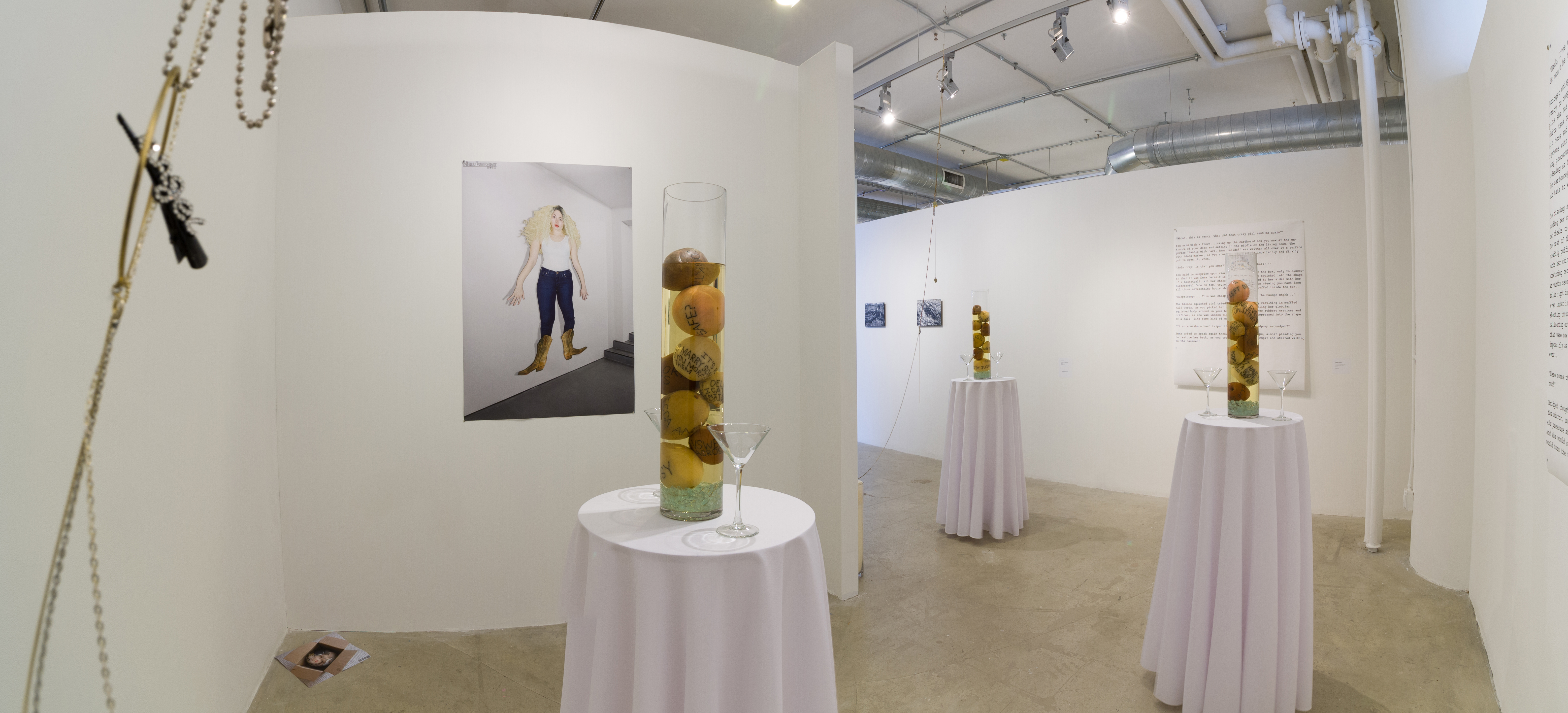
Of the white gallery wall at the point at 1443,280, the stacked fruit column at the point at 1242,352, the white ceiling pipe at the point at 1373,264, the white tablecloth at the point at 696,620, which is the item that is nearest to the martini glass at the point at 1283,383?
the stacked fruit column at the point at 1242,352

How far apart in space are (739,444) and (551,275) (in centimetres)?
193

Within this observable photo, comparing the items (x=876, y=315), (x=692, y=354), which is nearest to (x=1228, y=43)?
(x=876, y=315)

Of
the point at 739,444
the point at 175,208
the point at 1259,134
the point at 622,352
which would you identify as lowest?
the point at 739,444

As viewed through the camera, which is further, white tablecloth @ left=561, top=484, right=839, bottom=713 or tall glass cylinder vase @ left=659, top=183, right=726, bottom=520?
tall glass cylinder vase @ left=659, top=183, right=726, bottom=520

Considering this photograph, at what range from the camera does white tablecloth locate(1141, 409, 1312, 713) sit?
2.26m

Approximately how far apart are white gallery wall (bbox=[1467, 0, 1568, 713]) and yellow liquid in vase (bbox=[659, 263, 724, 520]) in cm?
224

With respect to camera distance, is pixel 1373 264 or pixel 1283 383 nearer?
pixel 1283 383

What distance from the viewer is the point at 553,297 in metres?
3.10

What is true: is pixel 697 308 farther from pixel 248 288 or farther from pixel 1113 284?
pixel 1113 284

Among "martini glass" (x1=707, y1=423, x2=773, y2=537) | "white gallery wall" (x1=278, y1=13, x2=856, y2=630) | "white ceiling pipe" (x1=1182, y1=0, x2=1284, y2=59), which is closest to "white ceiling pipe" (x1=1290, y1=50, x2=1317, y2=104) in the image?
"white ceiling pipe" (x1=1182, y1=0, x2=1284, y2=59)

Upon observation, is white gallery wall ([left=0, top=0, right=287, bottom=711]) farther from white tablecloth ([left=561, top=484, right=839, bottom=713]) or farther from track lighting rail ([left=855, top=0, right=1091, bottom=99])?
track lighting rail ([left=855, top=0, right=1091, bottom=99])

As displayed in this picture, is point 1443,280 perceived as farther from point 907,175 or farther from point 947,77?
point 907,175

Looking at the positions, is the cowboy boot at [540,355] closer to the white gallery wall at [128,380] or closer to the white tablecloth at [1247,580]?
the white gallery wall at [128,380]

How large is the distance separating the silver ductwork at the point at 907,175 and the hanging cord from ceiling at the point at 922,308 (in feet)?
0.38
